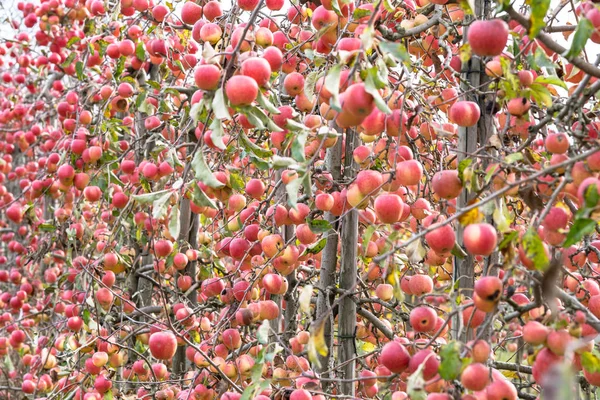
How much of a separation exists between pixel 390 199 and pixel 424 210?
1.07ft

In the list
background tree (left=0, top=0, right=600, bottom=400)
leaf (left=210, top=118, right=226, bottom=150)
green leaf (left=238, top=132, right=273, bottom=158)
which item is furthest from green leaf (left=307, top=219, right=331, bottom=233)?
leaf (left=210, top=118, right=226, bottom=150)

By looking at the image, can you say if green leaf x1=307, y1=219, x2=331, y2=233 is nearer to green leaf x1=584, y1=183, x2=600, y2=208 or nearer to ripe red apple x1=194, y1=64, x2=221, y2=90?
ripe red apple x1=194, y1=64, x2=221, y2=90

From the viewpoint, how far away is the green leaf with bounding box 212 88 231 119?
0.99 metres

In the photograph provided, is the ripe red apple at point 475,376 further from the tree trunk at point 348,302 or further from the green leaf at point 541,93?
the tree trunk at point 348,302

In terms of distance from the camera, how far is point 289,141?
1.30m

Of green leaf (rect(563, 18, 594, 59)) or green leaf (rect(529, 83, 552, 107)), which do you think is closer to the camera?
green leaf (rect(563, 18, 594, 59))

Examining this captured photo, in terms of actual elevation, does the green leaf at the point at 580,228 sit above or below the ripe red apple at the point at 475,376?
above

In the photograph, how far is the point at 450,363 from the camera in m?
0.85

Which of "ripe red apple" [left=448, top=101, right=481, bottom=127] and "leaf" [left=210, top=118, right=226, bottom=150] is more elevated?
"ripe red apple" [left=448, top=101, right=481, bottom=127]

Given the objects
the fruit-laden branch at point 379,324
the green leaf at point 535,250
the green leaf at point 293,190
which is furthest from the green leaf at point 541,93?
the fruit-laden branch at point 379,324

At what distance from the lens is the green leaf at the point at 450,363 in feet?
2.77

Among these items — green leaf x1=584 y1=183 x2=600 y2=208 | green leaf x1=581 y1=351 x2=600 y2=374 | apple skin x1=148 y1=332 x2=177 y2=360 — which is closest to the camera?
green leaf x1=584 y1=183 x2=600 y2=208

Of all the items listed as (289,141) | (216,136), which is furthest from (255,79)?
(289,141)

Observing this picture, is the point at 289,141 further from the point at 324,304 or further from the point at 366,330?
the point at 366,330
